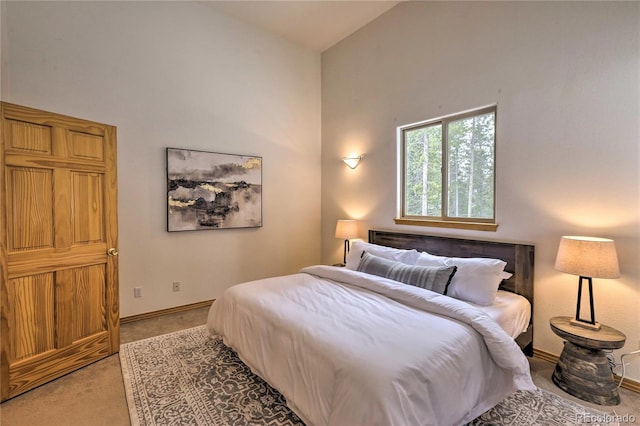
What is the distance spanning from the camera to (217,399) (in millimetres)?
1964

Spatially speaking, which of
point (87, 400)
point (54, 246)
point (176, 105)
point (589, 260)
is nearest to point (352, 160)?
point (176, 105)

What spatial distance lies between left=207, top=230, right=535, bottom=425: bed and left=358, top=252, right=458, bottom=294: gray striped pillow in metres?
0.02

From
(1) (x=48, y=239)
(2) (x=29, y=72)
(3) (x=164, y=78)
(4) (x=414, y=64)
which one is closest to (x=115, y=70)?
(3) (x=164, y=78)

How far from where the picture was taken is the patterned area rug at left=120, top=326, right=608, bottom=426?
179 cm

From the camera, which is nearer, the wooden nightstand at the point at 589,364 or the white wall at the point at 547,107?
the wooden nightstand at the point at 589,364

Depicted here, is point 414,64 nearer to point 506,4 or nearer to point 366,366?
point 506,4

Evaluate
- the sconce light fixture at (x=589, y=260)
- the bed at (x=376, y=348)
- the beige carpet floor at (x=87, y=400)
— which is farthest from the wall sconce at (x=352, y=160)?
the beige carpet floor at (x=87, y=400)

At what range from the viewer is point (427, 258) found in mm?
2857

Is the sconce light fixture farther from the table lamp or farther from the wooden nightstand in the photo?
the table lamp

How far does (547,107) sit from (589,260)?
50.1 inches

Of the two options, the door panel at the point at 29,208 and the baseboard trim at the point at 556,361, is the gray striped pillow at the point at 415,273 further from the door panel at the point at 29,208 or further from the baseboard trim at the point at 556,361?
the door panel at the point at 29,208

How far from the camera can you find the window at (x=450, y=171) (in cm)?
292

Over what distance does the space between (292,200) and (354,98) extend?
1723 millimetres

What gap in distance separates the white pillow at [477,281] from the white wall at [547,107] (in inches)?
17.6
